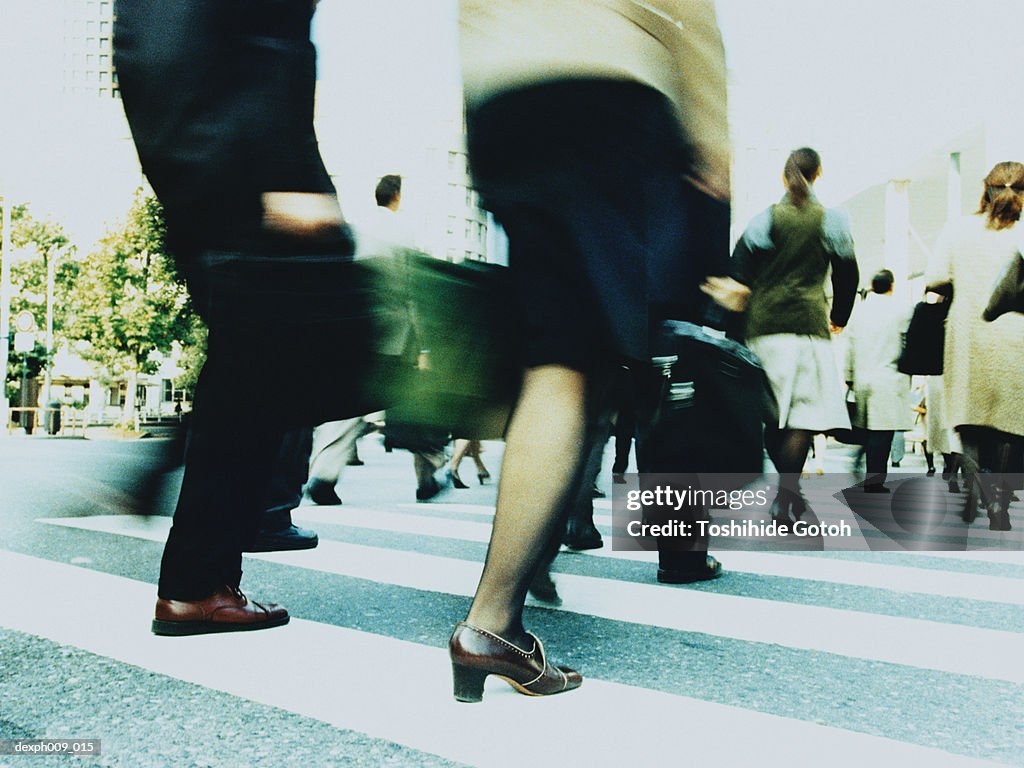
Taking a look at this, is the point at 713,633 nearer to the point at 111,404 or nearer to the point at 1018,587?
the point at 1018,587

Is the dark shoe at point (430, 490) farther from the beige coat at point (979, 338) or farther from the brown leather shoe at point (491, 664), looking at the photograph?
the brown leather shoe at point (491, 664)

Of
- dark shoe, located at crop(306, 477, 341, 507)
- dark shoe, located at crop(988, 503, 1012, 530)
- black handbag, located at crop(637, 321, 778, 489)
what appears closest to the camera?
black handbag, located at crop(637, 321, 778, 489)

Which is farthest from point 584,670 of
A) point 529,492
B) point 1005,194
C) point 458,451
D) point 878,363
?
point 878,363

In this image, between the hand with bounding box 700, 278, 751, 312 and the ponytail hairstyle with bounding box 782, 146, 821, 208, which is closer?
the hand with bounding box 700, 278, 751, 312

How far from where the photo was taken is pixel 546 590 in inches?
111

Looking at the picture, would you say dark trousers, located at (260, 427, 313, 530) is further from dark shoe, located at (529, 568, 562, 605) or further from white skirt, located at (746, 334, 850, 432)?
white skirt, located at (746, 334, 850, 432)

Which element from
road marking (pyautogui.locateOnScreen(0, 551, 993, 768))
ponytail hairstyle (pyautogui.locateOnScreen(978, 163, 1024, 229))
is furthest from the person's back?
road marking (pyautogui.locateOnScreen(0, 551, 993, 768))

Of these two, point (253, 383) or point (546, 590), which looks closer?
point (253, 383)

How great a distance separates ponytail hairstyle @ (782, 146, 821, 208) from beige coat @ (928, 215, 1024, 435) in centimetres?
82

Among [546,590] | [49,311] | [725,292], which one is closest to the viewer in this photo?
[725,292]

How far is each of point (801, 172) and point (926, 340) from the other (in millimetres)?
1187

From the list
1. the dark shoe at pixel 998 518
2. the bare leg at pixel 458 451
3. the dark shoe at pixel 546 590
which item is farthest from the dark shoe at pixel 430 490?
the dark shoe at pixel 998 518

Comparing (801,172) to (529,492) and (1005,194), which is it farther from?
(529,492)

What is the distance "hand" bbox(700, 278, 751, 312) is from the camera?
2207 mm
